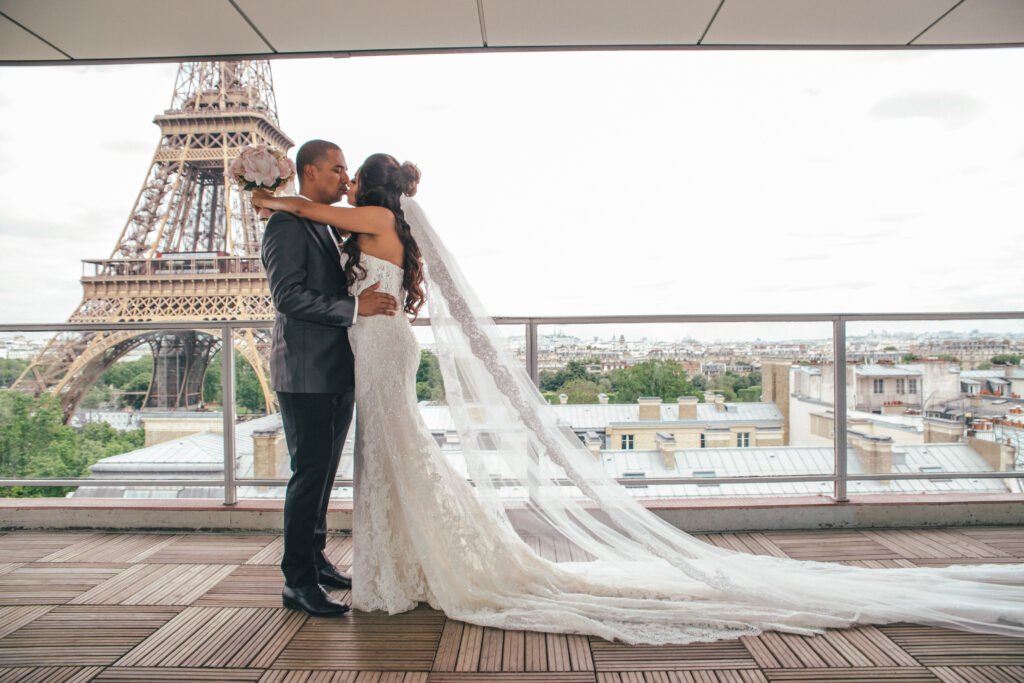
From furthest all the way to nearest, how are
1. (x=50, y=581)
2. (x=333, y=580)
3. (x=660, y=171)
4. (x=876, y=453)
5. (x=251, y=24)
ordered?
1. (x=660, y=171)
2. (x=876, y=453)
3. (x=251, y=24)
4. (x=50, y=581)
5. (x=333, y=580)

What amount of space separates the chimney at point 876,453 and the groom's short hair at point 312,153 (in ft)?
8.33

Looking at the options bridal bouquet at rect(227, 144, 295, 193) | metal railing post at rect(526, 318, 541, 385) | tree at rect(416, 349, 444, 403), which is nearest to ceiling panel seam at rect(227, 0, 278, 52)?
bridal bouquet at rect(227, 144, 295, 193)

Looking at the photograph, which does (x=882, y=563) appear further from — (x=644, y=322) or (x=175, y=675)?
(x=175, y=675)

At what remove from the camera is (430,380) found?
2.03 meters

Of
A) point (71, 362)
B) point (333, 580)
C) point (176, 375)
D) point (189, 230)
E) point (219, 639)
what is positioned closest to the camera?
point (219, 639)

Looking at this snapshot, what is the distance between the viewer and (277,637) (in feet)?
5.47

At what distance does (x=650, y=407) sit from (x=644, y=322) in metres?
0.37

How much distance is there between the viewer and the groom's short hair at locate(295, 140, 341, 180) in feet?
5.98

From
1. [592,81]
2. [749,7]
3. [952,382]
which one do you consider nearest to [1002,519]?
A: [952,382]

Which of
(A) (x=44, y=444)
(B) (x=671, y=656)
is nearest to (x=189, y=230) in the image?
(A) (x=44, y=444)

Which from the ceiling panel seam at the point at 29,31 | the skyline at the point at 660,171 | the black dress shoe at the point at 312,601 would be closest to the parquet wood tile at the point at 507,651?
the black dress shoe at the point at 312,601

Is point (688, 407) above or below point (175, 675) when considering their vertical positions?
above

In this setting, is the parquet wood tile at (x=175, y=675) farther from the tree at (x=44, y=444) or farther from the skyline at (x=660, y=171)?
the skyline at (x=660, y=171)

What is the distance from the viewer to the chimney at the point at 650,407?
2520 mm
